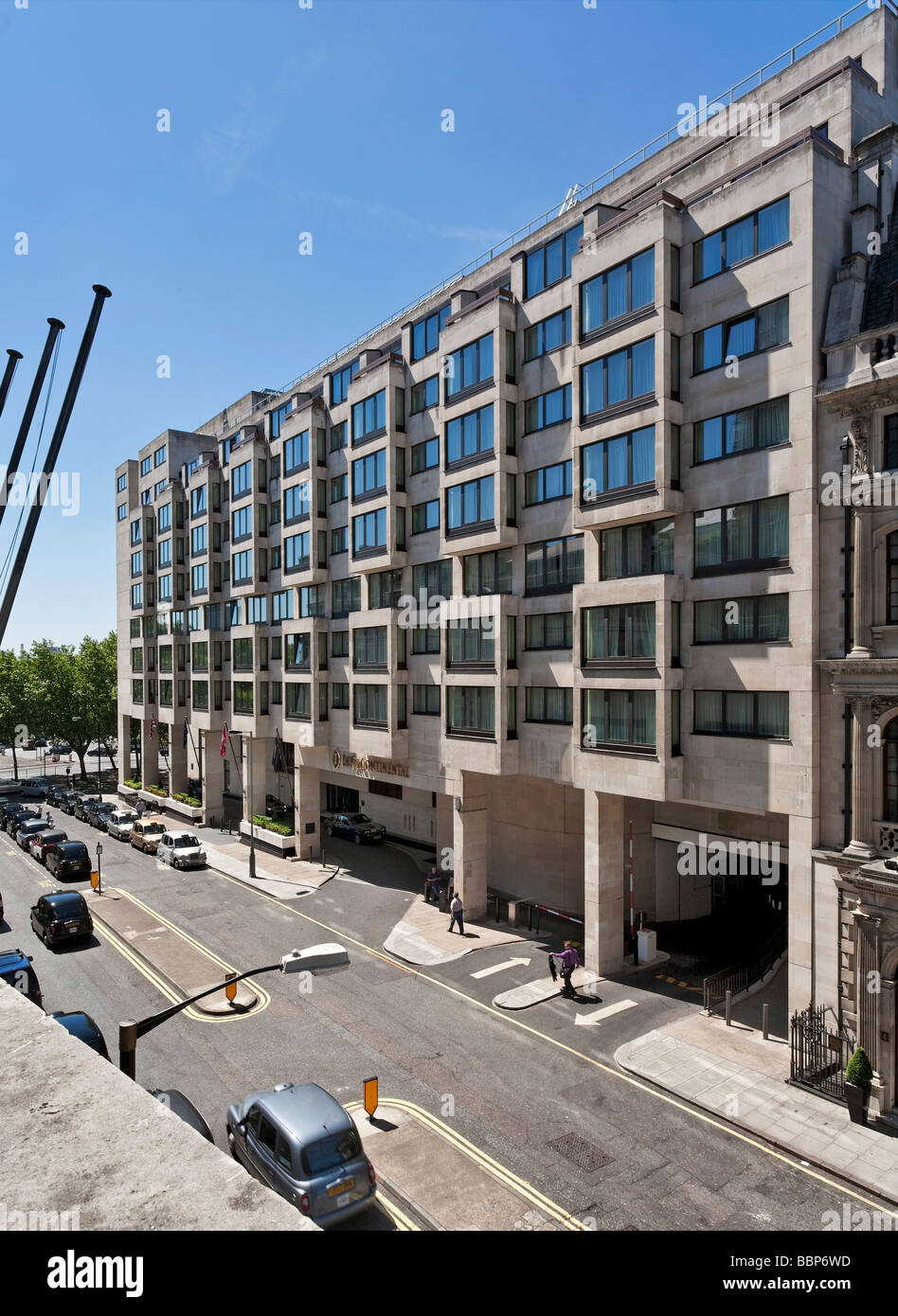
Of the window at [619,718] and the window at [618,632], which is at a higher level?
the window at [618,632]

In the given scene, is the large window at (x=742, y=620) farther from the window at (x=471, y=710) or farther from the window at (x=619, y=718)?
the window at (x=471, y=710)

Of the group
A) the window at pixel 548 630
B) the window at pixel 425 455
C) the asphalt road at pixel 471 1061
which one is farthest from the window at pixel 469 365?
the asphalt road at pixel 471 1061

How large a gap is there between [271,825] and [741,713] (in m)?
33.5

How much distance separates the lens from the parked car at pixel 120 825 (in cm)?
5250

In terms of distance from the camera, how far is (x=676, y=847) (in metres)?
31.7

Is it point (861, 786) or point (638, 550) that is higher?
point (638, 550)

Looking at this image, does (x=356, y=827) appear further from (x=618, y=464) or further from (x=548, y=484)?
(x=618, y=464)

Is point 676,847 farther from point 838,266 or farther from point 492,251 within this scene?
point 492,251

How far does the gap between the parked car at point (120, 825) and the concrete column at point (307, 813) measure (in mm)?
13671

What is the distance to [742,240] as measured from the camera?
2327 centimetres

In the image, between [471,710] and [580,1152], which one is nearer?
[580,1152]

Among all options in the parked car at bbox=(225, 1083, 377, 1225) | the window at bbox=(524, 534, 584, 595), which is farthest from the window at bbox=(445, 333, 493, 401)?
the parked car at bbox=(225, 1083, 377, 1225)

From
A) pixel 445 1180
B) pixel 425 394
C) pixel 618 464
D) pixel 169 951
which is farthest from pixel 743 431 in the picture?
pixel 169 951
